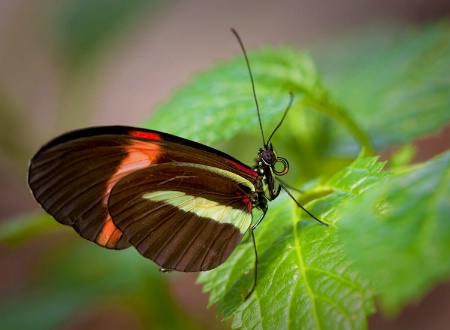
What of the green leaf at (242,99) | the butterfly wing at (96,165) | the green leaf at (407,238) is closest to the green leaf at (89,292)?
the green leaf at (242,99)

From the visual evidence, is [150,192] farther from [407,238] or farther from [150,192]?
[407,238]

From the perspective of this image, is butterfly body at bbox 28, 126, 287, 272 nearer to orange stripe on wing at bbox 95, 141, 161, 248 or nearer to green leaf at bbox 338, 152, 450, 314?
orange stripe on wing at bbox 95, 141, 161, 248

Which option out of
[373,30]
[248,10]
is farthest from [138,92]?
[373,30]

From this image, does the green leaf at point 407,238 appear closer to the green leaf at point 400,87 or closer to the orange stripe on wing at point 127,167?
the orange stripe on wing at point 127,167

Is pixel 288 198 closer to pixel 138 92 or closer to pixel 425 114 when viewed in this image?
pixel 425 114

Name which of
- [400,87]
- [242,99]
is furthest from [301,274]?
[400,87]

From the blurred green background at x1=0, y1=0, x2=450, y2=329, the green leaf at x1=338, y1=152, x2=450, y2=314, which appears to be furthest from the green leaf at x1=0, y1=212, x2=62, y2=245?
the green leaf at x1=338, y1=152, x2=450, y2=314

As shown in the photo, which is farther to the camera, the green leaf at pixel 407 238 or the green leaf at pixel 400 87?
the green leaf at pixel 400 87
